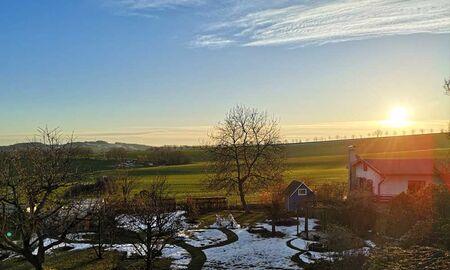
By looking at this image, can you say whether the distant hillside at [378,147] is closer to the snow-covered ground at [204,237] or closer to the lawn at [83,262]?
the snow-covered ground at [204,237]

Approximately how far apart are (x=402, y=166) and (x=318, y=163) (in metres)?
59.6

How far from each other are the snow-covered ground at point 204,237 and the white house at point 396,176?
15028mm

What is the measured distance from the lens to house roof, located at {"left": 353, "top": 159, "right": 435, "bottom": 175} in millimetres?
37000

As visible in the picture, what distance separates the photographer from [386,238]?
82.4 feet

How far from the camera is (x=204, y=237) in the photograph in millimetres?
29031

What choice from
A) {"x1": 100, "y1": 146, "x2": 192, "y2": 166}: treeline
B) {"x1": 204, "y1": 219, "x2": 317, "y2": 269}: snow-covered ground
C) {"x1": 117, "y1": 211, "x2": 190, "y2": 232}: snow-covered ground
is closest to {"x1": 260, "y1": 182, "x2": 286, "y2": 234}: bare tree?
{"x1": 204, "y1": 219, "x2": 317, "y2": 269}: snow-covered ground

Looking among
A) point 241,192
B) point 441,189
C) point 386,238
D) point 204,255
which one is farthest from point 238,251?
point 241,192

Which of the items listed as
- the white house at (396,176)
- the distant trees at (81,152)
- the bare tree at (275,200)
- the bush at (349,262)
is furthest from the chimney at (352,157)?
the bush at (349,262)

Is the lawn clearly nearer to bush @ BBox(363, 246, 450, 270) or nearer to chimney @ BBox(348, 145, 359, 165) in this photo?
bush @ BBox(363, 246, 450, 270)

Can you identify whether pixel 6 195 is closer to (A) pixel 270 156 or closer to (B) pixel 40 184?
(B) pixel 40 184

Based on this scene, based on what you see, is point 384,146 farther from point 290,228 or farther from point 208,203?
point 290,228

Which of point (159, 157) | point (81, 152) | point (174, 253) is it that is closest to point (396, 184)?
point (174, 253)

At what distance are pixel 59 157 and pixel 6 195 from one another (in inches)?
94.3

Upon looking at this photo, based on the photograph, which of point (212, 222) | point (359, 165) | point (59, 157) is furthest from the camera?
point (359, 165)
